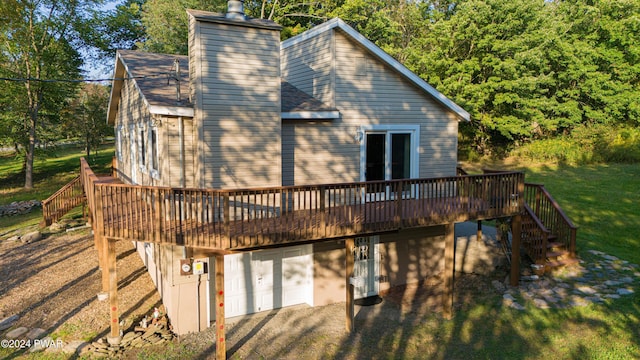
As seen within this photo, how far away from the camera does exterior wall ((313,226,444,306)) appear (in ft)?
40.9

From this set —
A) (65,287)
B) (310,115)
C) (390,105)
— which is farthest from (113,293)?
(390,105)

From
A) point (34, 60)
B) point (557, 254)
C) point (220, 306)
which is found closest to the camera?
point (220, 306)

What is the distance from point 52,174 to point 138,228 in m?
30.9

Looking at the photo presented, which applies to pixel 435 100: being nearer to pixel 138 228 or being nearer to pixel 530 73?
pixel 138 228

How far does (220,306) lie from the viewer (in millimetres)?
9117

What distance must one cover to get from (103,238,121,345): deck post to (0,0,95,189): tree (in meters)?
25.8

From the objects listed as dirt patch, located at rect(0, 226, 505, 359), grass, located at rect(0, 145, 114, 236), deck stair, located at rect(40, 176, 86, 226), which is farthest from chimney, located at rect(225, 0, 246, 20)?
grass, located at rect(0, 145, 114, 236)

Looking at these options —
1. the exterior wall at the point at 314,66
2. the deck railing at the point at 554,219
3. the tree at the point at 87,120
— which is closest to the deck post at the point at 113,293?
the exterior wall at the point at 314,66

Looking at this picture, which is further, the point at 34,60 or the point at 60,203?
the point at 34,60

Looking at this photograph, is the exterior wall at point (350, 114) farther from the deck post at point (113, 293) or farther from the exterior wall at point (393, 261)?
the deck post at point (113, 293)

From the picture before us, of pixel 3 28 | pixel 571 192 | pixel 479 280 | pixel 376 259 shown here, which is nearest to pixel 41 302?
pixel 376 259

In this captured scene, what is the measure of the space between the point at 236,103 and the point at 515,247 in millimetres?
8743

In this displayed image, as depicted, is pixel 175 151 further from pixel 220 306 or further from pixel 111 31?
pixel 111 31

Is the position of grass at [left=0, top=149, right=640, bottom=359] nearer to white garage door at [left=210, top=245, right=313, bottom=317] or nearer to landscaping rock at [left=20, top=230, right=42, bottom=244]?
white garage door at [left=210, top=245, right=313, bottom=317]
